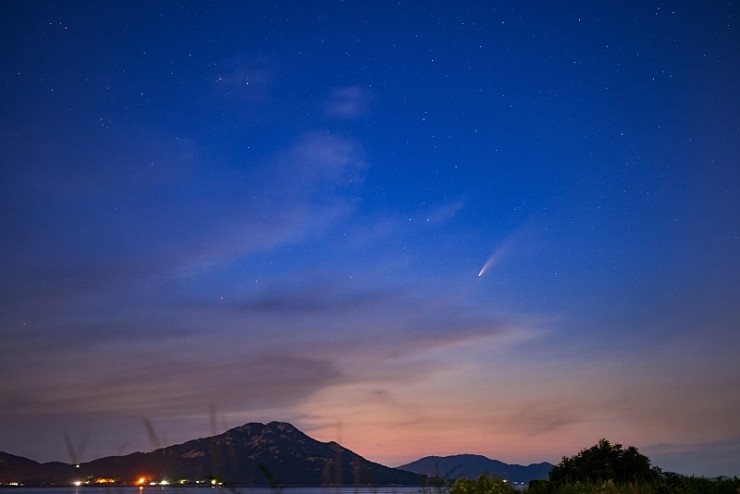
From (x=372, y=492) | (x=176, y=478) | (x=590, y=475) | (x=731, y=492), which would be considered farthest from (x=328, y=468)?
(x=590, y=475)

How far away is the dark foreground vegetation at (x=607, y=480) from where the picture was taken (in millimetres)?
17734

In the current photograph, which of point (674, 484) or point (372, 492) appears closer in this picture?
point (372, 492)

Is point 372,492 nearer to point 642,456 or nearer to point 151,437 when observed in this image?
point 151,437

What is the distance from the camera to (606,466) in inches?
1006

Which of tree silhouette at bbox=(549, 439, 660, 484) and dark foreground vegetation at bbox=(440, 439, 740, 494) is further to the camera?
tree silhouette at bbox=(549, 439, 660, 484)

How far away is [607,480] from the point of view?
2211 cm

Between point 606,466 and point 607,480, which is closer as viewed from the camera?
point 607,480

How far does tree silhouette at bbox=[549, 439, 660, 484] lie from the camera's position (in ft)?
82.6

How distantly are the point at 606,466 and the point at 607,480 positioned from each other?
12.1 ft

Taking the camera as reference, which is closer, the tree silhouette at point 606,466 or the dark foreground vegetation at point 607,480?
the dark foreground vegetation at point 607,480

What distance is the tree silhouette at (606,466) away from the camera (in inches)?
992

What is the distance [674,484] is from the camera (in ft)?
55.1

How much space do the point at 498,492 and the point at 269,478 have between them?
18249 millimetres

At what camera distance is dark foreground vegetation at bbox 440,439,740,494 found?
58.2ft
